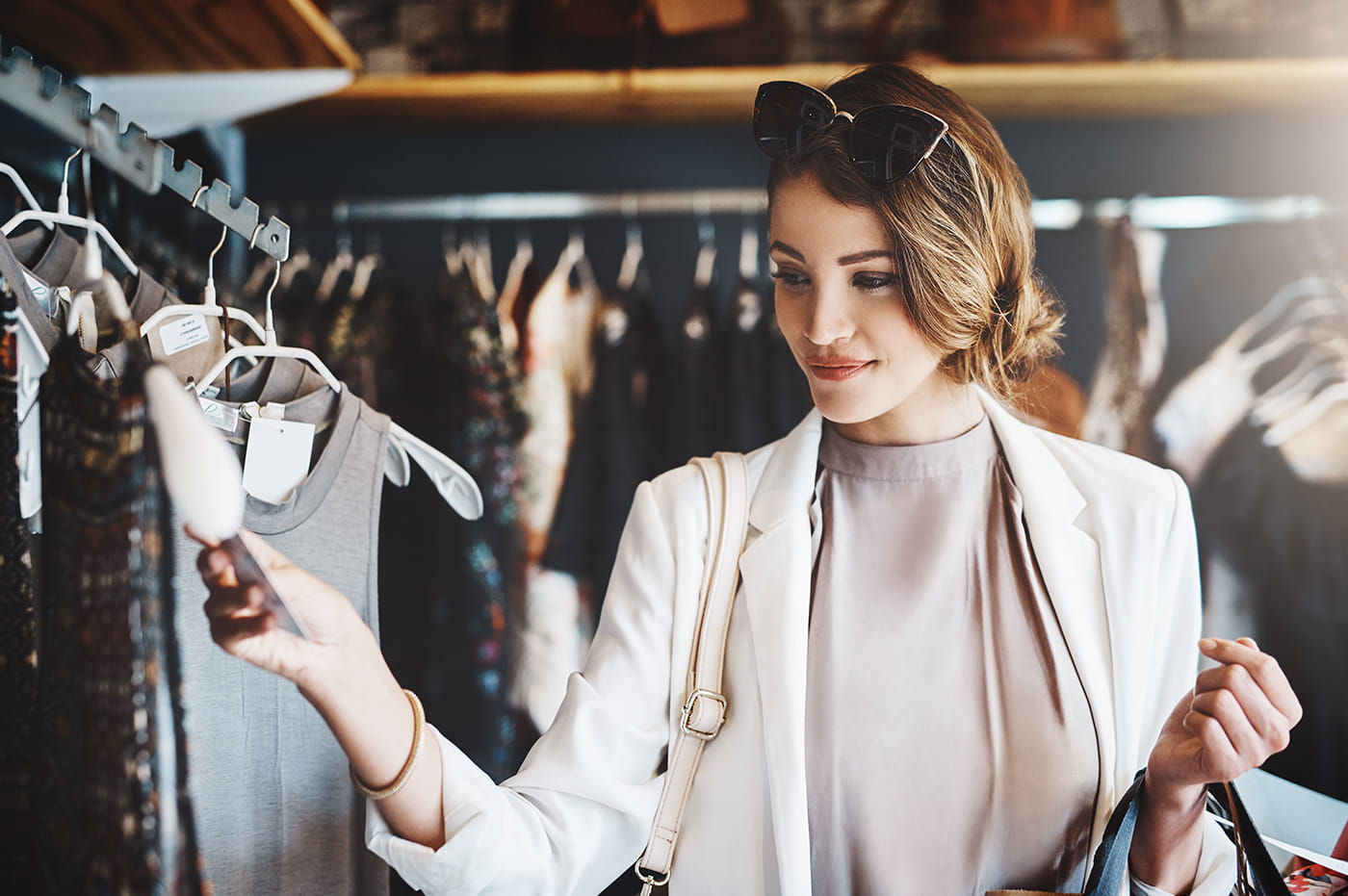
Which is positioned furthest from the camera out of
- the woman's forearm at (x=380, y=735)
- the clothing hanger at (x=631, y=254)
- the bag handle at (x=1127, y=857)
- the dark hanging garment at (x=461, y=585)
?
the clothing hanger at (x=631, y=254)

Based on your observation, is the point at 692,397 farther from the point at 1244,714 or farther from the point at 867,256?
the point at 1244,714

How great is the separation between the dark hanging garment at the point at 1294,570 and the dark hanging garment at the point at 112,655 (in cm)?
186

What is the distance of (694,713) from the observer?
38.9 inches

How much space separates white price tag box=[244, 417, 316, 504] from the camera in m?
1.03

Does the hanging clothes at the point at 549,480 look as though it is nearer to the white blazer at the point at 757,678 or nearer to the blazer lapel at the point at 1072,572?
the white blazer at the point at 757,678

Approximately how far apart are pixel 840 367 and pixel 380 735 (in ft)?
1.82

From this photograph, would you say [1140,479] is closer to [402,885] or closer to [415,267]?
[402,885]

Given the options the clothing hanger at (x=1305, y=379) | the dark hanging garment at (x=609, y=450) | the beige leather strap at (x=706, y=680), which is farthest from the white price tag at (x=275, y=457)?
the clothing hanger at (x=1305, y=379)

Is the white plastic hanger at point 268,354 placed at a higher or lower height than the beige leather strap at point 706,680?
higher

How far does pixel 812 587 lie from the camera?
3.43 feet

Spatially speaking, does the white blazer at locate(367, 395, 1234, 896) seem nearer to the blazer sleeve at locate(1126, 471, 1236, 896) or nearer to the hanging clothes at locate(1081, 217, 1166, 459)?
the blazer sleeve at locate(1126, 471, 1236, 896)

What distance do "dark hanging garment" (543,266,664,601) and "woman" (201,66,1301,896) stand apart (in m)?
0.77

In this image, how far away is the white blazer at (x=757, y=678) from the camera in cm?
96

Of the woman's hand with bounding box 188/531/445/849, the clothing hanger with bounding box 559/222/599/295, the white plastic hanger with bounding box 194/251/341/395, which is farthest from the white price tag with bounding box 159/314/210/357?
the clothing hanger with bounding box 559/222/599/295
